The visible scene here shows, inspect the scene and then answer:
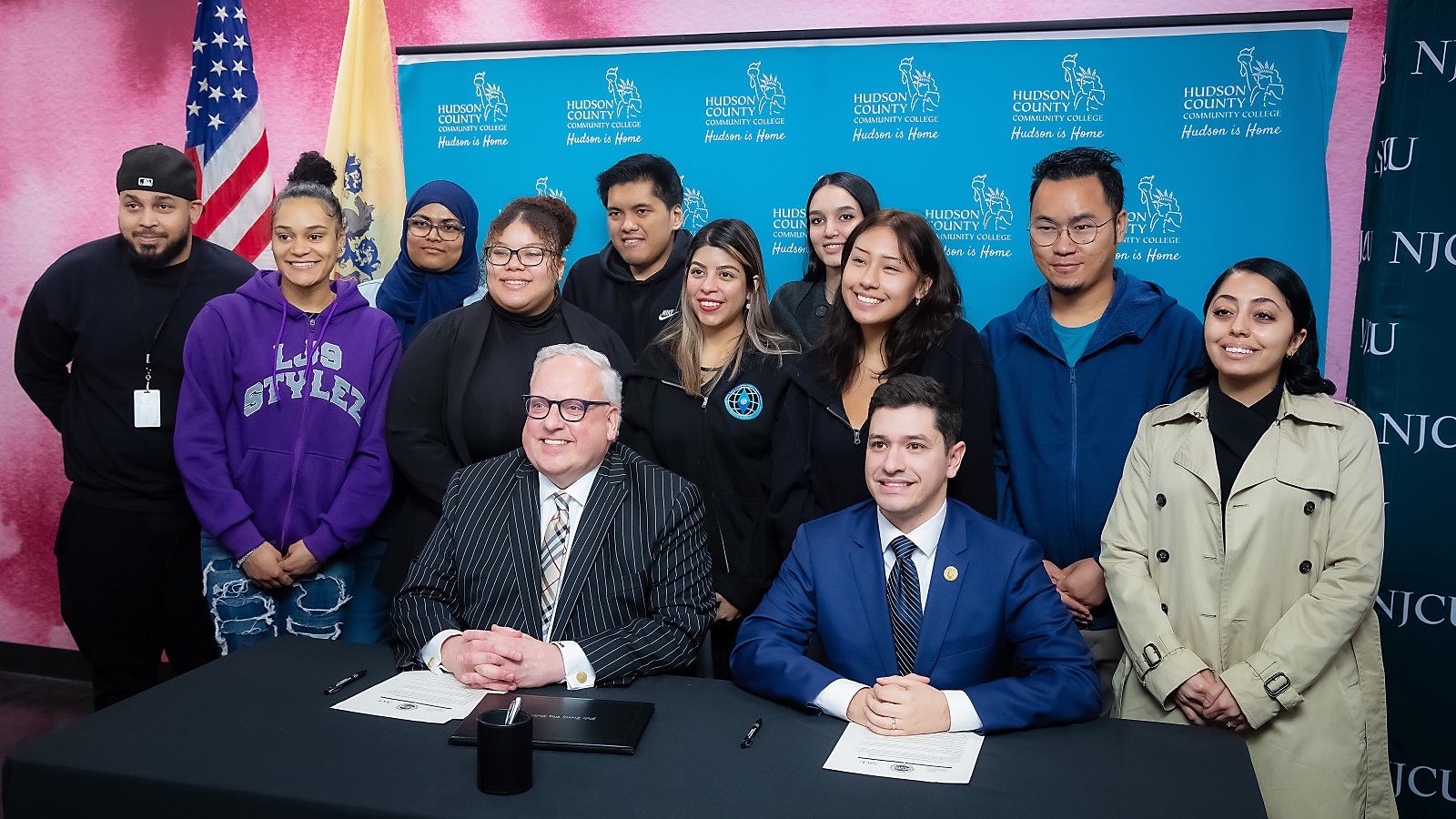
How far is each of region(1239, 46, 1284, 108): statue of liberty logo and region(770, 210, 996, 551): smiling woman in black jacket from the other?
159 centimetres

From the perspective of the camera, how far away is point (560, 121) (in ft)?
13.9

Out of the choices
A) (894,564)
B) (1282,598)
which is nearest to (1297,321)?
(1282,598)

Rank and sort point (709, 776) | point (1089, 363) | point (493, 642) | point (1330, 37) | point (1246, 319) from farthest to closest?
point (1330, 37) → point (1089, 363) → point (1246, 319) → point (493, 642) → point (709, 776)

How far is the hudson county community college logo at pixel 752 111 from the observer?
155 inches

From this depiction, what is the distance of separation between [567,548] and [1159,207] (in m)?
2.48

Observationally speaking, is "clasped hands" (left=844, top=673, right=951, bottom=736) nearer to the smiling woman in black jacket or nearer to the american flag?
the smiling woman in black jacket

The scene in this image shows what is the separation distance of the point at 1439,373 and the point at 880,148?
1.93 metres

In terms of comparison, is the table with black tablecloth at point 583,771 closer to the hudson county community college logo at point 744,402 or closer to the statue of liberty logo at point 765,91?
the hudson county community college logo at point 744,402

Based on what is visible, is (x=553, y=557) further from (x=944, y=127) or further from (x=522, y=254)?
(x=944, y=127)

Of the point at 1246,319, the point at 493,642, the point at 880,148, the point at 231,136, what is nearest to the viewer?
the point at 493,642

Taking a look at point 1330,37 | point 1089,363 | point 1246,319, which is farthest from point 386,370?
point 1330,37

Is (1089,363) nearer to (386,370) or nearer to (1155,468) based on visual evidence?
(1155,468)

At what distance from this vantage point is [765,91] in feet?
13.0

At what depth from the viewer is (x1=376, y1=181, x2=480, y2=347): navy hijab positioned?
3.47m
